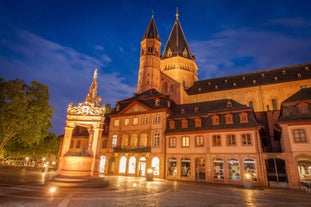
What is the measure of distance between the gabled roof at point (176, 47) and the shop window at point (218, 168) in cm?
4591

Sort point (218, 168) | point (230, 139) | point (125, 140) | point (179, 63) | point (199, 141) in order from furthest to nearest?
point (179, 63) < point (125, 140) < point (199, 141) < point (230, 139) < point (218, 168)

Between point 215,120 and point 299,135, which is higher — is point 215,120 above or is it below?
above

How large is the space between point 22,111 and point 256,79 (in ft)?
161

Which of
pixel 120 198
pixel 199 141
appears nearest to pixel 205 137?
pixel 199 141

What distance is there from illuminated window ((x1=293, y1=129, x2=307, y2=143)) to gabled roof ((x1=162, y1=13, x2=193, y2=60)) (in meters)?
48.2

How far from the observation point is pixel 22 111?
907 inches

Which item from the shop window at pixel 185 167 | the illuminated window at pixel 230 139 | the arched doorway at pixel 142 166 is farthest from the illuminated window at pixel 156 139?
the illuminated window at pixel 230 139

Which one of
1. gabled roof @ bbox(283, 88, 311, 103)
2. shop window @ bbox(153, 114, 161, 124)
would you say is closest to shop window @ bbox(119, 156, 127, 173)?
shop window @ bbox(153, 114, 161, 124)

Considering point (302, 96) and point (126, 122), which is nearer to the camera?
point (302, 96)

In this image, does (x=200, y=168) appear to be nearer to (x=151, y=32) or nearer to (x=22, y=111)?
(x=22, y=111)

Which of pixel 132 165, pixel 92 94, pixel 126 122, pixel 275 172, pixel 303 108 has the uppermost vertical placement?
pixel 126 122

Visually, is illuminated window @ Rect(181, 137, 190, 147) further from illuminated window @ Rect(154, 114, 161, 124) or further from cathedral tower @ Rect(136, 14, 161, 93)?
cathedral tower @ Rect(136, 14, 161, 93)

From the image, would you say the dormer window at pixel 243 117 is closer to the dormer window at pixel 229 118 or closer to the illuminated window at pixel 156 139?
the dormer window at pixel 229 118

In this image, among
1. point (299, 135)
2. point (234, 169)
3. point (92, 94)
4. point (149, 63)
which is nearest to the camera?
point (92, 94)
